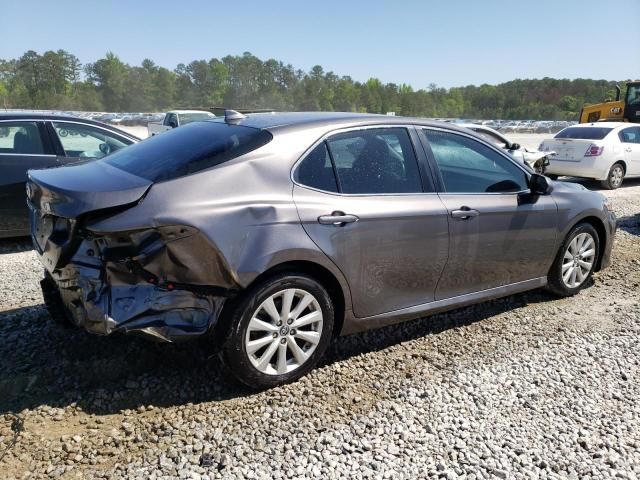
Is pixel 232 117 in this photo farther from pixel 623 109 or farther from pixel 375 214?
pixel 623 109

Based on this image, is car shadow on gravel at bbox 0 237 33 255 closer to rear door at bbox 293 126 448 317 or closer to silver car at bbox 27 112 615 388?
silver car at bbox 27 112 615 388

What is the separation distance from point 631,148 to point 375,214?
11.9 metres

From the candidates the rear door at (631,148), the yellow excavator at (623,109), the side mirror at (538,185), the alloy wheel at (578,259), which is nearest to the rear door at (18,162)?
the side mirror at (538,185)

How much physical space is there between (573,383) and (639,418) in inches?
17.3

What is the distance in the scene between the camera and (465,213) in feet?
12.7

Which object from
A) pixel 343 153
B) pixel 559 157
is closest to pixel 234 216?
pixel 343 153

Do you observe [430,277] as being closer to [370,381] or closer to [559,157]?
[370,381]

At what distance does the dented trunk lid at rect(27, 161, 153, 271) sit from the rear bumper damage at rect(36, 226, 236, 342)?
0.11 meters

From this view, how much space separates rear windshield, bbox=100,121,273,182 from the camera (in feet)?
10.0

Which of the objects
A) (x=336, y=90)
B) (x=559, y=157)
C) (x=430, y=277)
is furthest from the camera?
(x=336, y=90)

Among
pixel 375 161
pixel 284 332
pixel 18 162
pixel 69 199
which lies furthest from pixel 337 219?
pixel 18 162

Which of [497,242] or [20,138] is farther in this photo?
[20,138]

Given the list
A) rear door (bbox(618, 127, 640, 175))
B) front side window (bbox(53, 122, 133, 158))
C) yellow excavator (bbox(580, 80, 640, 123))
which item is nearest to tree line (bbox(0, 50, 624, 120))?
yellow excavator (bbox(580, 80, 640, 123))

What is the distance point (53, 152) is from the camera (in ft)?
21.2
